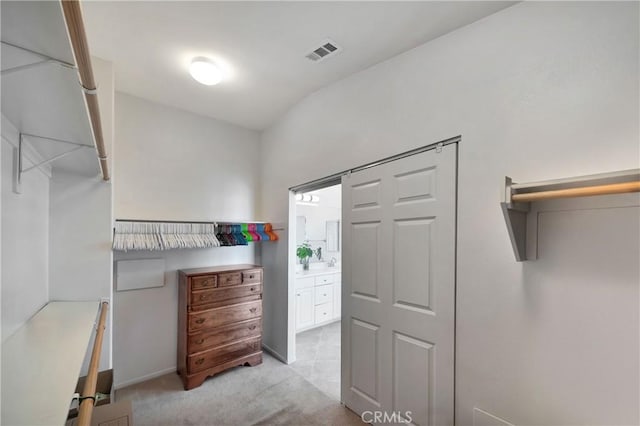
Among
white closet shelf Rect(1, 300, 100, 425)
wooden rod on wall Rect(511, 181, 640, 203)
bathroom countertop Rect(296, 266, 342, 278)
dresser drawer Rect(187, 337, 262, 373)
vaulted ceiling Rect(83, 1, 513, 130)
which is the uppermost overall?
vaulted ceiling Rect(83, 1, 513, 130)

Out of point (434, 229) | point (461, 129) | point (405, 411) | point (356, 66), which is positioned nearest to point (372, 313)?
point (405, 411)

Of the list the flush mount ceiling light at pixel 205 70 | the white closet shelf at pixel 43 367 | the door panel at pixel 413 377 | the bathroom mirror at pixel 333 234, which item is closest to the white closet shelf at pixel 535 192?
the door panel at pixel 413 377

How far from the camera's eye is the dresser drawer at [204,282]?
104 inches

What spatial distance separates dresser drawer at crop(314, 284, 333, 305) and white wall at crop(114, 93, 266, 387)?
1.34 meters

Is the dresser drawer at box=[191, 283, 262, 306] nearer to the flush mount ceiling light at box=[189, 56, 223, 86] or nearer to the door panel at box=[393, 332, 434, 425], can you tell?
the door panel at box=[393, 332, 434, 425]

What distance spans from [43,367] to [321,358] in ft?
8.97

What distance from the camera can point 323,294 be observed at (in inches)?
169

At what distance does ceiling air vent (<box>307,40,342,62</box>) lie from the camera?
1.97 m

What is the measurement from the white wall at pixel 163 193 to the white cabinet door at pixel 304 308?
1.04m

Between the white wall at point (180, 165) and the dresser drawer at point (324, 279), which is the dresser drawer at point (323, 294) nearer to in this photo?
the dresser drawer at point (324, 279)

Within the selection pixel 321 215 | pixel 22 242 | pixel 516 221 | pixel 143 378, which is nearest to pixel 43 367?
pixel 22 242

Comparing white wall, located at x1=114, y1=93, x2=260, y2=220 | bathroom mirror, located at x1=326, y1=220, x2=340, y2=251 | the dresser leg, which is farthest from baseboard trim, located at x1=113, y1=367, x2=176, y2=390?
bathroom mirror, located at x1=326, y1=220, x2=340, y2=251

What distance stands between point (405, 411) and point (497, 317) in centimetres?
98

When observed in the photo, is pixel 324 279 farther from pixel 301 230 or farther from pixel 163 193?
pixel 163 193
